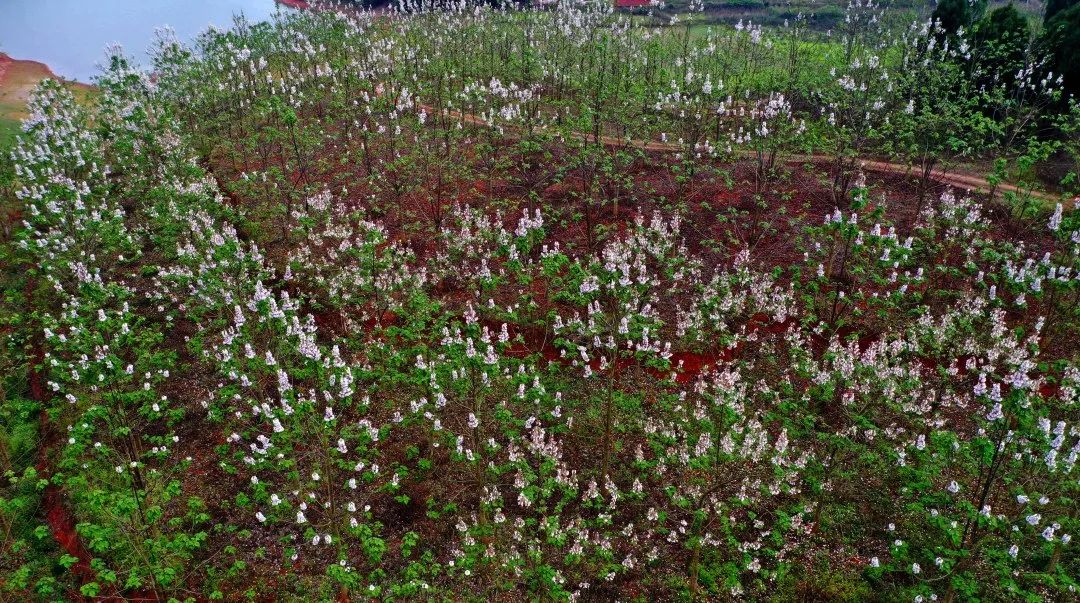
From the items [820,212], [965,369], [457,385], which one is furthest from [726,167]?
[457,385]

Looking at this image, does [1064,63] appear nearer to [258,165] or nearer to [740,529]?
[740,529]

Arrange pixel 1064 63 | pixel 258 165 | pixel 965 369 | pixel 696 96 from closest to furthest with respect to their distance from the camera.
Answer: pixel 965 369 < pixel 1064 63 < pixel 258 165 < pixel 696 96

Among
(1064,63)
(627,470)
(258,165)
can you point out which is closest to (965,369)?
(627,470)

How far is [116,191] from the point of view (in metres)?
20.4

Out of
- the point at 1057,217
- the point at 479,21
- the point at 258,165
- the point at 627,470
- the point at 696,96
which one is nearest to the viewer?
the point at 627,470

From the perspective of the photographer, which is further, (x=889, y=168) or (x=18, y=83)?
(x=18, y=83)

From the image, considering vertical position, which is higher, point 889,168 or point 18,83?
point 18,83

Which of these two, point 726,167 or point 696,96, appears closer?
point 726,167

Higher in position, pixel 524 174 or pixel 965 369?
pixel 524 174

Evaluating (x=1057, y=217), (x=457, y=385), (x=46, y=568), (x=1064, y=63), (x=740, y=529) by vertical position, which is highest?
(x=1064, y=63)

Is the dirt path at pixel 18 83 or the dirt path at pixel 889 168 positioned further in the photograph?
the dirt path at pixel 18 83

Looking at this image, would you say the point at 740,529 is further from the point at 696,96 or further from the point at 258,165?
the point at 258,165

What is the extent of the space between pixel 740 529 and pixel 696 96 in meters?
19.4

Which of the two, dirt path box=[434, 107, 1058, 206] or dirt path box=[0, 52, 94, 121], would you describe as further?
dirt path box=[0, 52, 94, 121]
